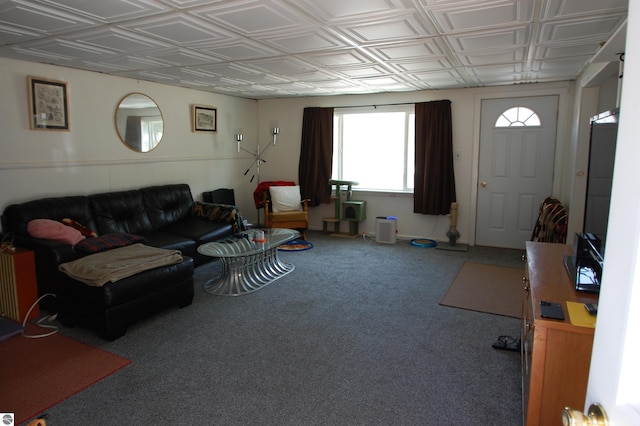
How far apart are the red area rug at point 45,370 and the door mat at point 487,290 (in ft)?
8.98

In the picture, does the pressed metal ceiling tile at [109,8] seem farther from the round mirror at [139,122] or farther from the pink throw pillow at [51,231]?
the round mirror at [139,122]

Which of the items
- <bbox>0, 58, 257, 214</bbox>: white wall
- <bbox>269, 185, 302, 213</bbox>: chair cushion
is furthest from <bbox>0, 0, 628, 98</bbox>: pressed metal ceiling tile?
<bbox>269, 185, 302, 213</bbox>: chair cushion

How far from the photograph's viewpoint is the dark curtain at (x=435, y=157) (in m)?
5.69

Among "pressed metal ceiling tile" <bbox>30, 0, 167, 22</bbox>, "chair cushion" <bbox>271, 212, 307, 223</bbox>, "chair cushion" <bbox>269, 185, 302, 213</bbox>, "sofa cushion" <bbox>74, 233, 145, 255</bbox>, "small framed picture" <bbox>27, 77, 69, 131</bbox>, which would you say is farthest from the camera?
"chair cushion" <bbox>269, 185, 302, 213</bbox>

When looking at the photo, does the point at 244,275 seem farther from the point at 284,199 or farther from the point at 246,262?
the point at 284,199

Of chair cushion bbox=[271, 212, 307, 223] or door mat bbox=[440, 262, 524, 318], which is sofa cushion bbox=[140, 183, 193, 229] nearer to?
chair cushion bbox=[271, 212, 307, 223]

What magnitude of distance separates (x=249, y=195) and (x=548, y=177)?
4.49 metres

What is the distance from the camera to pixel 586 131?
418 centimetres

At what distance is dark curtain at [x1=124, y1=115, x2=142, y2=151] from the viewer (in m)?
4.72

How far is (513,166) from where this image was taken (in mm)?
5477

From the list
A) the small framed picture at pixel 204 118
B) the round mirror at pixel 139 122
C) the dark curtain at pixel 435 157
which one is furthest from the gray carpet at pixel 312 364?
the small framed picture at pixel 204 118

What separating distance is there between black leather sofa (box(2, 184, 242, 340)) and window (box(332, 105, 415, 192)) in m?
2.30

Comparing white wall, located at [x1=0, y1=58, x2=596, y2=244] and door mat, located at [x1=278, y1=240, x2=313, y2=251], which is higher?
white wall, located at [x1=0, y1=58, x2=596, y2=244]

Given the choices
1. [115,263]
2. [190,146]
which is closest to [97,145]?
[190,146]
